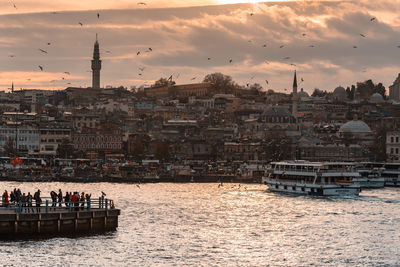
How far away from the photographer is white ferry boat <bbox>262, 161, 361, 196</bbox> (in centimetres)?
6681

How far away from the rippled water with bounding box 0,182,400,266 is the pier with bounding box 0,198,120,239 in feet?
2.27

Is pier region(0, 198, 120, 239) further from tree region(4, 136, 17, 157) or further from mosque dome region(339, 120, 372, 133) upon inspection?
mosque dome region(339, 120, 372, 133)

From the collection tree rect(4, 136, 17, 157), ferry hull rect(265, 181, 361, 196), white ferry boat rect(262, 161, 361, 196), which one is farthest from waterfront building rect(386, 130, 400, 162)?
ferry hull rect(265, 181, 361, 196)

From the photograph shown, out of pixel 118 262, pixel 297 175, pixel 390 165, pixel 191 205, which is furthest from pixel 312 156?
pixel 118 262

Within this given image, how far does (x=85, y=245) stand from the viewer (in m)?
36.3

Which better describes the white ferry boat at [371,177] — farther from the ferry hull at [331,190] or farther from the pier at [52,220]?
the pier at [52,220]

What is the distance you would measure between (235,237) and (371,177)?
151 feet

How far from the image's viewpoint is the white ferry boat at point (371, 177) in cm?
8319

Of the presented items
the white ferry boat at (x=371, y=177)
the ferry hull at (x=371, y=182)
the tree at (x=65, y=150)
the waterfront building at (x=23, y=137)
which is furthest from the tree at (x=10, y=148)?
the ferry hull at (x=371, y=182)

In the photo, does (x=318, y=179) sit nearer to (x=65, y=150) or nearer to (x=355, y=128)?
(x=65, y=150)

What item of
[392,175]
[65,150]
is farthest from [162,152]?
[392,175]

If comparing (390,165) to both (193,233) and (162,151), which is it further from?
(193,233)

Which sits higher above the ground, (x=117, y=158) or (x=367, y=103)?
(x=367, y=103)

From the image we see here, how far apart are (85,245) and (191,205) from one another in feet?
74.3
